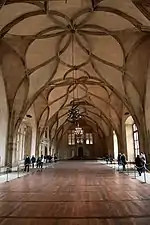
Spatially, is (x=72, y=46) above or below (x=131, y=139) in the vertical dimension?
above

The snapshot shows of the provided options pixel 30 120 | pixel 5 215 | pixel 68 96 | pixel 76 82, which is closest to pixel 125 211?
pixel 5 215

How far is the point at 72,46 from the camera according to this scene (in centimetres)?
1486

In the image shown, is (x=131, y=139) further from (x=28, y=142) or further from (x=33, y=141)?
(x=28, y=142)

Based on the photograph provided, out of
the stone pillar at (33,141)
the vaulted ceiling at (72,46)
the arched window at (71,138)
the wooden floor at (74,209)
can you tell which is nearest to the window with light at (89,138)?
the arched window at (71,138)

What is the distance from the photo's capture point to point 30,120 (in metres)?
22.4

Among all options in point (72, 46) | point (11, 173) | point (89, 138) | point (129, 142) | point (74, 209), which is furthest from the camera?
point (89, 138)

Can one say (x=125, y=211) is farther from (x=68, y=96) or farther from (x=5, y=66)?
(x=68, y=96)

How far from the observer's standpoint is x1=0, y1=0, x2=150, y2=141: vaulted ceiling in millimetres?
10148

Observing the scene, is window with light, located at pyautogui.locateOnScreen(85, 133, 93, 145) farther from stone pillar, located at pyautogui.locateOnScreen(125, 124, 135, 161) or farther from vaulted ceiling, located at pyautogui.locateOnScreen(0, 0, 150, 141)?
vaulted ceiling, located at pyautogui.locateOnScreen(0, 0, 150, 141)

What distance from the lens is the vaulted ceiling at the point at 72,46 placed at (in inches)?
400

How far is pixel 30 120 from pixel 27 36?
445 inches

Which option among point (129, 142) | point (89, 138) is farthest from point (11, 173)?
point (89, 138)

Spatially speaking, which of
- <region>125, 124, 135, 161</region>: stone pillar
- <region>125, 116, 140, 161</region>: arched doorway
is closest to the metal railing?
<region>125, 124, 135, 161</region>: stone pillar

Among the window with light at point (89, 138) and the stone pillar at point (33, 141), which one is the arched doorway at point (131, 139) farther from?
the window with light at point (89, 138)
